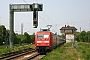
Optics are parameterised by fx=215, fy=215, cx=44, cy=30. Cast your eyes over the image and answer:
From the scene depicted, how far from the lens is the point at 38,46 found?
2633 cm

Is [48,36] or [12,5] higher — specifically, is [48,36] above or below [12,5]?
below

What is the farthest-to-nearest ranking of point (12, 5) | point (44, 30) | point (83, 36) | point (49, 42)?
point (83, 36) < point (12, 5) < point (44, 30) < point (49, 42)

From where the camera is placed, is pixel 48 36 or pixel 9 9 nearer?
pixel 48 36

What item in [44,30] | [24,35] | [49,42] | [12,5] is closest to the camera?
[49,42]

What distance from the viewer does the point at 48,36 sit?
2623cm

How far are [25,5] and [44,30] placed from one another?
385 inches

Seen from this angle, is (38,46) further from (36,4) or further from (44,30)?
(36,4)

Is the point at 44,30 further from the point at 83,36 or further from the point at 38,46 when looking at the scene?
the point at 83,36

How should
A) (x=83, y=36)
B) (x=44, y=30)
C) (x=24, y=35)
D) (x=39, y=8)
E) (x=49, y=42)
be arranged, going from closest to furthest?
(x=49, y=42)
(x=44, y=30)
(x=39, y=8)
(x=24, y=35)
(x=83, y=36)

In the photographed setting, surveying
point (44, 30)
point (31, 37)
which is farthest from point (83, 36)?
point (44, 30)

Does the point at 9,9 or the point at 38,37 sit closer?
the point at 38,37

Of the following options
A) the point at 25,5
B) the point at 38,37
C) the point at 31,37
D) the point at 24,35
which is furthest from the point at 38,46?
the point at 31,37

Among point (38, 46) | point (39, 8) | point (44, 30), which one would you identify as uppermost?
point (39, 8)

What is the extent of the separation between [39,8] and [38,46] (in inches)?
376
